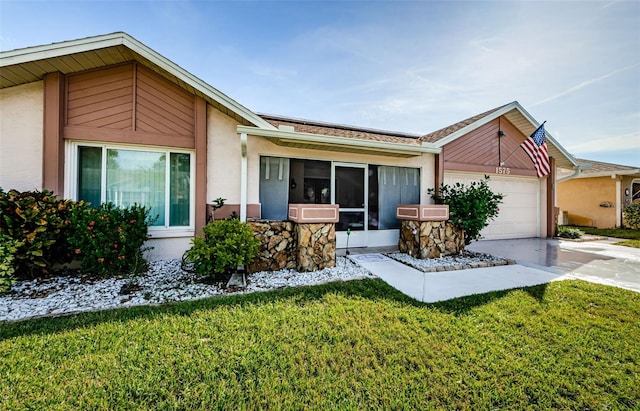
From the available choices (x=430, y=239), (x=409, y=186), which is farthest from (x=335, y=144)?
(x=430, y=239)

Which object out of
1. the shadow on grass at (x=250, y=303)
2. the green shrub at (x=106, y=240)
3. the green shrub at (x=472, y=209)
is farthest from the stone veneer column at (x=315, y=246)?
the green shrub at (x=472, y=209)

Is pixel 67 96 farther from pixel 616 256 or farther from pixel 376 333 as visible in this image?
pixel 616 256

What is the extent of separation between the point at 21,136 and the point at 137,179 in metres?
2.07

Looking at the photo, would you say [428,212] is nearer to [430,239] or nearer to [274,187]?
[430,239]

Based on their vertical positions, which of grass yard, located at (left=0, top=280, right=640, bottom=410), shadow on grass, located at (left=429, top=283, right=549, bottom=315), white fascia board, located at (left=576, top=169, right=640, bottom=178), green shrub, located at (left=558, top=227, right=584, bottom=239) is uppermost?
white fascia board, located at (left=576, top=169, right=640, bottom=178)

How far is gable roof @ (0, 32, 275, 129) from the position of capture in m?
4.49

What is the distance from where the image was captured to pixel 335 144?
615 cm

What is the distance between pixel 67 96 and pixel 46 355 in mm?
5236

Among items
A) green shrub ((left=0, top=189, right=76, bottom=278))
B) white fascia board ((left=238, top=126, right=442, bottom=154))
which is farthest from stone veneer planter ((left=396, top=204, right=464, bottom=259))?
green shrub ((left=0, top=189, right=76, bottom=278))

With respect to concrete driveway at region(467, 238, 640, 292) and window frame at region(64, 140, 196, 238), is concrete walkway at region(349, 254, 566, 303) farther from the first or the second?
window frame at region(64, 140, 196, 238)

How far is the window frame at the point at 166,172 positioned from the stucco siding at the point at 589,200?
66.7ft

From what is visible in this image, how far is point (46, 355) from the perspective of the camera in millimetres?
2447

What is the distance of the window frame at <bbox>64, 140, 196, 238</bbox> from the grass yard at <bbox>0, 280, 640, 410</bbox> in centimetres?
264

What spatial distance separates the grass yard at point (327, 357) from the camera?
2.02 m
